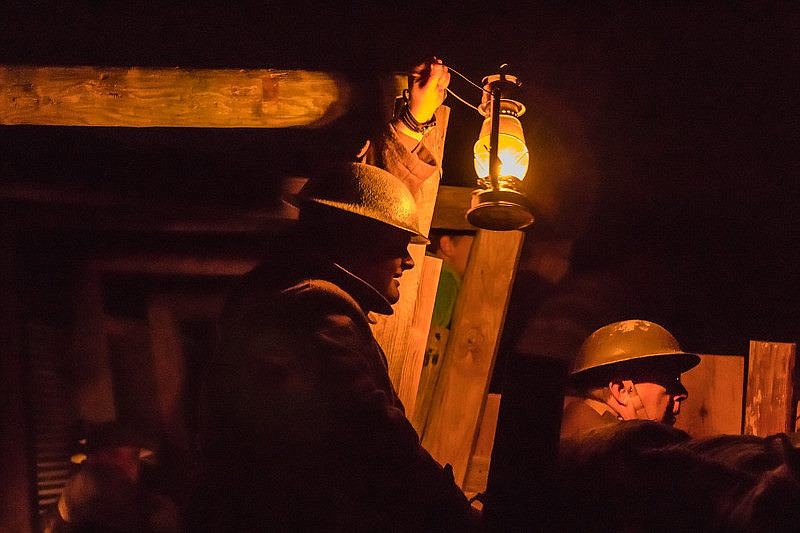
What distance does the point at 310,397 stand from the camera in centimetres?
317

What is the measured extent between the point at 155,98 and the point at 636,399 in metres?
4.43

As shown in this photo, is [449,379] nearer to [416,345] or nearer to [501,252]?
[416,345]

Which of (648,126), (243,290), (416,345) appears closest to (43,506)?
(243,290)

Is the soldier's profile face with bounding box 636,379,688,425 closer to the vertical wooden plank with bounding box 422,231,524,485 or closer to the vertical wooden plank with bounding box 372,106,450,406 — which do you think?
the vertical wooden plank with bounding box 422,231,524,485

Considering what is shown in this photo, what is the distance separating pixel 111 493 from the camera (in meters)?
4.99

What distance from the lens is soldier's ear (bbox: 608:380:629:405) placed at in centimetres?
517

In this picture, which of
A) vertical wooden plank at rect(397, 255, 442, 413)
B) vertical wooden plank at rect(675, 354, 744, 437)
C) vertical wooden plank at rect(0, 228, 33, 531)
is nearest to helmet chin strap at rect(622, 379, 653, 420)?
vertical wooden plank at rect(675, 354, 744, 437)

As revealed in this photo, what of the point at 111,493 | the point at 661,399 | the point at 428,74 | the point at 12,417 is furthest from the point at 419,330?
the point at 12,417

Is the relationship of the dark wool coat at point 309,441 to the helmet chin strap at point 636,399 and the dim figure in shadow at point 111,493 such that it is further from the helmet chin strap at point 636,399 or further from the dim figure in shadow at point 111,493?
the helmet chin strap at point 636,399

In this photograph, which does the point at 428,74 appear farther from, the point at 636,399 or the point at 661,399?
the point at 661,399

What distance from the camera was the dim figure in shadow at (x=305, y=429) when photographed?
3.14 metres

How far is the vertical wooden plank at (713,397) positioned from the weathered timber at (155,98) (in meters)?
4.01

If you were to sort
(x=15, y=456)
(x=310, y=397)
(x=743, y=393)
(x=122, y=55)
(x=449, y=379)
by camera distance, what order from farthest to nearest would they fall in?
1. (x=122, y=55)
2. (x=743, y=393)
3. (x=449, y=379)
4. (x=15, y=456)
5. (x=310, y=397)

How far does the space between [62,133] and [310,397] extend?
138 inches
